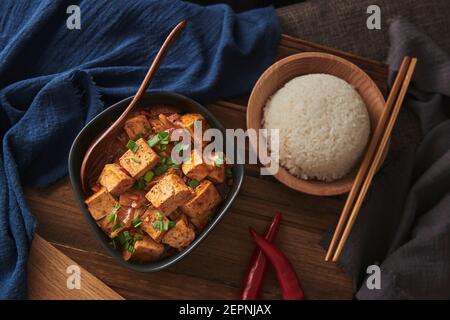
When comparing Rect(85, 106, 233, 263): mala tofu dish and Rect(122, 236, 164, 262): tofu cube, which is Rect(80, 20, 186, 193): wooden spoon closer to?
Rect(85, 106, 233, 263): mala tofu dish

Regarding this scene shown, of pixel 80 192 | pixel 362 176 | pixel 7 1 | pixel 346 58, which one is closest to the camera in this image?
pixel 80 192

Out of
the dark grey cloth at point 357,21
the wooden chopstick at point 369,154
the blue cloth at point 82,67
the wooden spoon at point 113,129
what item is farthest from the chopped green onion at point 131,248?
the dark grey cloth at point 357,21

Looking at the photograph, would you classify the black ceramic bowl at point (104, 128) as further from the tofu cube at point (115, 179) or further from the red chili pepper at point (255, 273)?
the red chili pepper at point (255, 273)

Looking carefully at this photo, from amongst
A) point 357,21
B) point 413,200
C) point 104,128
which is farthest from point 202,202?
point 357,21

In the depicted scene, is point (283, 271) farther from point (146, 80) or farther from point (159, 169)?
point (146, 80)
